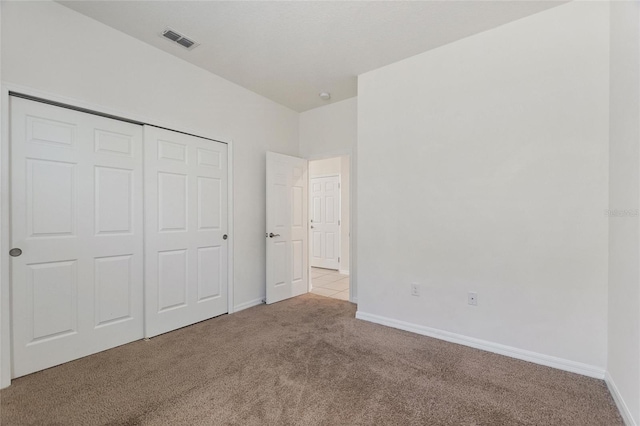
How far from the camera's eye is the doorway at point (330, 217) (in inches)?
241

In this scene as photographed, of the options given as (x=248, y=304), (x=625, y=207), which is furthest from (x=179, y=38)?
(x=625, y=207)

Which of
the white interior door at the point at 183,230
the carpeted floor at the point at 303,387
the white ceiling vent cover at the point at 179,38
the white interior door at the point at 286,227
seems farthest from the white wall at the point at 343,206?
the white ceiling vent cover at the point at 179,38

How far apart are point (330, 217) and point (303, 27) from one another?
4.31 metres

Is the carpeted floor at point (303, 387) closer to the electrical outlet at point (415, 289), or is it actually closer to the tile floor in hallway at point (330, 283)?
the electrical outlet at point (415, 289)

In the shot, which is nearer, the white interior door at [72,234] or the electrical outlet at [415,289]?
the white interior door at [72,234]

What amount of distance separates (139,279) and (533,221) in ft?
11.8

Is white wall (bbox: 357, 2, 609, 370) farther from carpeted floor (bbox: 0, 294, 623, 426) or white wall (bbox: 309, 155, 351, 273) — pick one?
white wall (bbox: 309, 155, 351, 273)

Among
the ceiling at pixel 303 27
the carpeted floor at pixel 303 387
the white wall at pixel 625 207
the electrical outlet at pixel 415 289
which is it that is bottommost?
the carpeted floor at pixel 303 387

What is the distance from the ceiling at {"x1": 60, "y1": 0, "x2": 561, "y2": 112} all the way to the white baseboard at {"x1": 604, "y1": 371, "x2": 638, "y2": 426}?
2.81 metres

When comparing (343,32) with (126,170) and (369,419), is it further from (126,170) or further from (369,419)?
(369,419)

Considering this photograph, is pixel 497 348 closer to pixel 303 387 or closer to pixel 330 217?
pixel 303 387

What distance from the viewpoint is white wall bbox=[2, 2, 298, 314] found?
220 cm

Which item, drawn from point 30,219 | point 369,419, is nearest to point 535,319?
point 369,419

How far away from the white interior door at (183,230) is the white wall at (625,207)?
11.5ft
